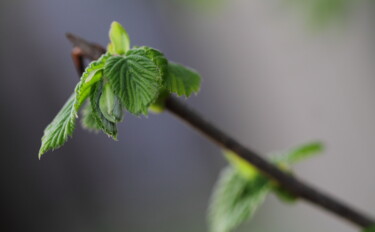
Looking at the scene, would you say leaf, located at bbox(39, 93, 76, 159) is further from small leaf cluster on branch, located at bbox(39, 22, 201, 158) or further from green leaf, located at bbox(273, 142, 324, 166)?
green leaf, located at bbox(273, 142, 324, 166)

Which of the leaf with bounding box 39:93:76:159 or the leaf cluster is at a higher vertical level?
the leaf with bounding box 39:93:76:159

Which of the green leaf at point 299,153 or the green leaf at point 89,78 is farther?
the green leaf at point 299,153

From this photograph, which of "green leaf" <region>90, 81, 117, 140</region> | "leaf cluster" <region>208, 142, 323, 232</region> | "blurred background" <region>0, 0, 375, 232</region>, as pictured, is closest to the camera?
"green leaf" <region>90, 81, 117, 140</region>

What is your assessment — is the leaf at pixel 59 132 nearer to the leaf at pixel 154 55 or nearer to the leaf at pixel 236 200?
the leaf at pixel 154 55

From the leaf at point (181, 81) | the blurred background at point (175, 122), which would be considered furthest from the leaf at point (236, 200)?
the blurred background at point (175, 122)

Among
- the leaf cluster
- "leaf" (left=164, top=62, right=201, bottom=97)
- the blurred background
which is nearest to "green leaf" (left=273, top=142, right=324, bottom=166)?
the leaf cluster

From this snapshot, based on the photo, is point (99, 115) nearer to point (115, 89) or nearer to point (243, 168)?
point (115, 89)

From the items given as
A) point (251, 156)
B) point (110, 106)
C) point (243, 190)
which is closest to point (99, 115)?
point (110, 106)
